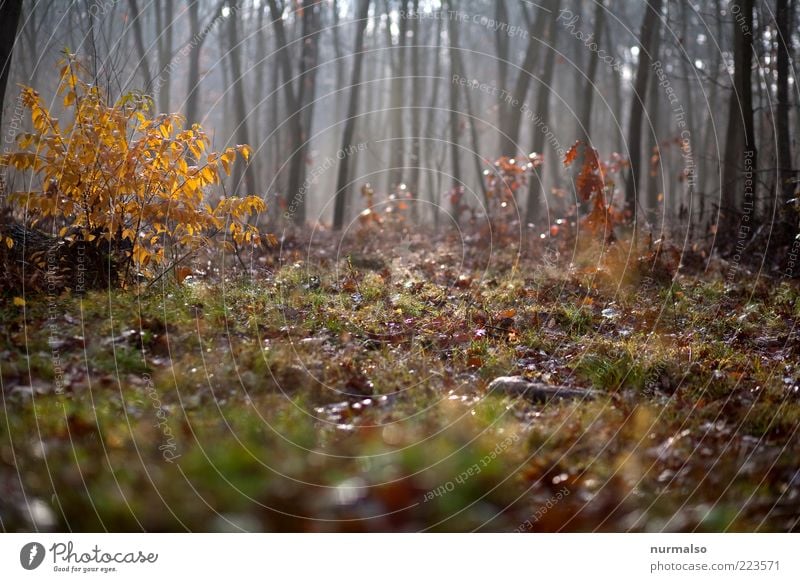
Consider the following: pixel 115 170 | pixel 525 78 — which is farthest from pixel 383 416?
pixel 525 78

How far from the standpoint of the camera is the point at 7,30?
6508 millimetres

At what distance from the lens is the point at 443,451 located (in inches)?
152

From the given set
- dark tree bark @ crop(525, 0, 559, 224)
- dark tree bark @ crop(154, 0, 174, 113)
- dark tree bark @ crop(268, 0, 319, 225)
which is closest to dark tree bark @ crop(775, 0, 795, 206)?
dark tree bark @ crop(525, 0, 559, 224)

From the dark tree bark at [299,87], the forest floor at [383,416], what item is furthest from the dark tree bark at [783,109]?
the dark tree bark at [299,87]

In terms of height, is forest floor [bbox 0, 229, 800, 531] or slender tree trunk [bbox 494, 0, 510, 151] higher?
slender tree trunk [bbox 494, 0, 510, 151]

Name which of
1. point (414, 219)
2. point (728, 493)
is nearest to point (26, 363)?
point (728, 493)

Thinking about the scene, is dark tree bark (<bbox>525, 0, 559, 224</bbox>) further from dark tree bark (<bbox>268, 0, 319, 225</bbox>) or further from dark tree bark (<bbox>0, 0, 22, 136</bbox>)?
dark tree bark (<bbox>0, 0, 22, 136</bbox>)

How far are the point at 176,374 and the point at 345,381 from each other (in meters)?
1.10

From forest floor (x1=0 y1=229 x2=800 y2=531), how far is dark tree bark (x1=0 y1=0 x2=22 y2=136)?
2.59 metres

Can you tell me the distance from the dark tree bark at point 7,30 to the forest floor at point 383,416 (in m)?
2.59

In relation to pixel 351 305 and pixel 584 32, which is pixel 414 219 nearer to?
pixel 584 32

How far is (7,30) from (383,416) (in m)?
5.23

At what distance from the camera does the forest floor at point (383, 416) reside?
3457mm

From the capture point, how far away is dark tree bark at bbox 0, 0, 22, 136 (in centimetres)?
646
